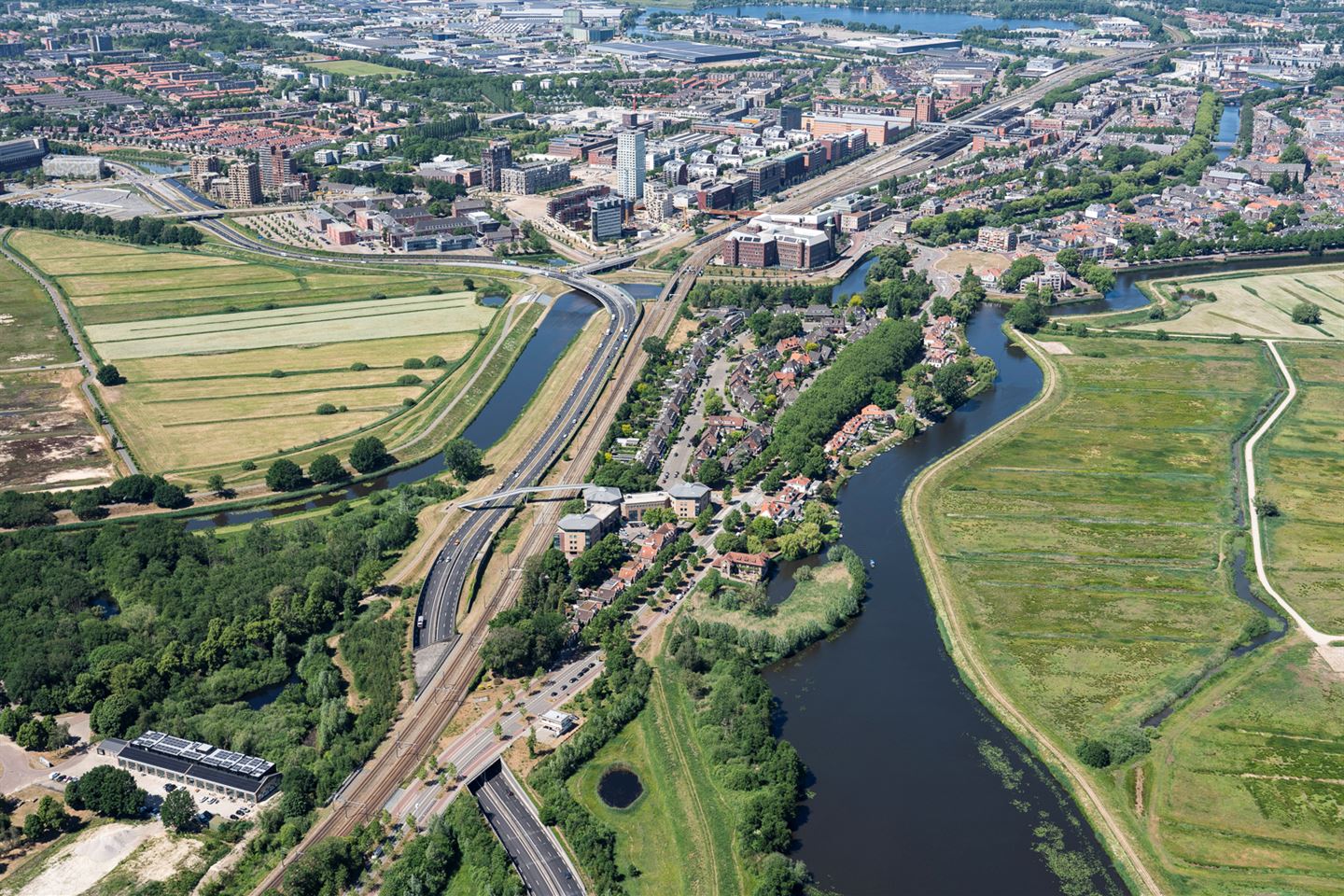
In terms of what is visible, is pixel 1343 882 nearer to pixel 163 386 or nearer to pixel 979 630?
pixel 979 630

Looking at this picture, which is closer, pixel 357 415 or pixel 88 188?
pixel 357 415

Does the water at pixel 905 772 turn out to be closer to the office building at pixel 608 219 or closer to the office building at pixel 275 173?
the office building at pixel 608 219

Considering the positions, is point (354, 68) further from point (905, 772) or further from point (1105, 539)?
point (905, 772)

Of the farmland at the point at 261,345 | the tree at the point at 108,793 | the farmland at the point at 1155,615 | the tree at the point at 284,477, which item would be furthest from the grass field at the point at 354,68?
the tree at the point at 108,793

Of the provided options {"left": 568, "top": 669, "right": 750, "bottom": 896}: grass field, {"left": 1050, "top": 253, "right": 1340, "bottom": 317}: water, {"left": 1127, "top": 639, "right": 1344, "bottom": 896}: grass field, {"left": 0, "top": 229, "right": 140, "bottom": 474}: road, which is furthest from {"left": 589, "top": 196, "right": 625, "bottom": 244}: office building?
{"left": 1127, "top": 639, "right": 1344, "bottom": 896}: grass field

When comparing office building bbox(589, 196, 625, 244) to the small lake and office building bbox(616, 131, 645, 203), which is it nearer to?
office building bbox(616, 131, 645, 203)

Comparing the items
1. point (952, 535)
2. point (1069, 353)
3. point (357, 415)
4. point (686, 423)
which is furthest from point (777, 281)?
point (952, 535)

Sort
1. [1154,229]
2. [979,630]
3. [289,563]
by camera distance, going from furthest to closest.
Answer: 1. [1154,229]
2. [289,563]
3. [979,630]
